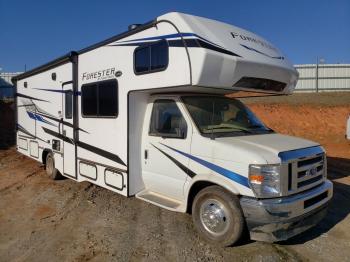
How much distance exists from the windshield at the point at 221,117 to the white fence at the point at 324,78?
95.7ft

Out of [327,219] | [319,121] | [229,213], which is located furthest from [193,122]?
[319,121]

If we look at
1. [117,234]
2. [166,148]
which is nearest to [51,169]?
[117,234]

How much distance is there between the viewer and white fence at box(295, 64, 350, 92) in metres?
33.6

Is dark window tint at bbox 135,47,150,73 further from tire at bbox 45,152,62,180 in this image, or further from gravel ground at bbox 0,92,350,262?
tire at bbox 45,152,62,180

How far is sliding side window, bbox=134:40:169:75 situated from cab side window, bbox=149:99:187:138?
1.95 ft

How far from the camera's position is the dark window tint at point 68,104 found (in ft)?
27.0

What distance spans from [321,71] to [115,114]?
31.3 meters

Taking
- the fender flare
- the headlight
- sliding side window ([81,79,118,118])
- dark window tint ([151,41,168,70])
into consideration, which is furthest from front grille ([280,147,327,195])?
sliding side window ([81,79,118,118])

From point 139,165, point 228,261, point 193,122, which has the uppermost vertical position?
point 193,122

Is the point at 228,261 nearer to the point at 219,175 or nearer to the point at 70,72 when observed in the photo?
the point at 219,175

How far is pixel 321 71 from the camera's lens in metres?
33.8

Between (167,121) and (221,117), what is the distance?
0.89m

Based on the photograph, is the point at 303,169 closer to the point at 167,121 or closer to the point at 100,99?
the point at 167,121

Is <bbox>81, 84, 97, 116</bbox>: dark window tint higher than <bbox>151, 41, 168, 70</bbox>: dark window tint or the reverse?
the reverse
